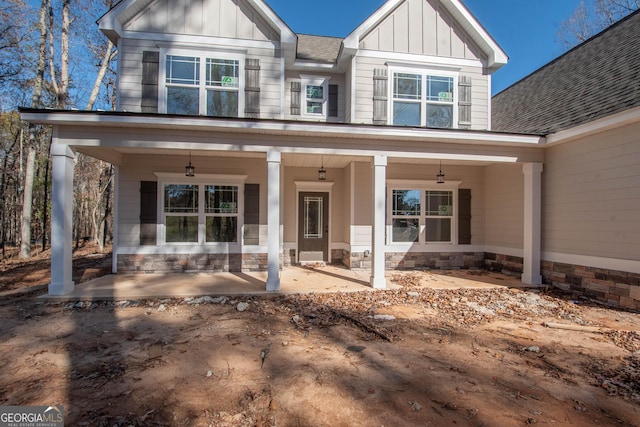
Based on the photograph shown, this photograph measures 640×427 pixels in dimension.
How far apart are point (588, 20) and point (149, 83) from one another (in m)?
19.8

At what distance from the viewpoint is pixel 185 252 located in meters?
7.46

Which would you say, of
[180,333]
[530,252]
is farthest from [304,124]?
[530,252]

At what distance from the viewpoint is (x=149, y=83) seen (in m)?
7.00

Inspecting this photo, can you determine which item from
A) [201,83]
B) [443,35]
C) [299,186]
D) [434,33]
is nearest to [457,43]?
[443,35]

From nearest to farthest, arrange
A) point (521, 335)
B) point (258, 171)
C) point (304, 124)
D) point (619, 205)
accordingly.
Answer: point (521, 335)
point (619, 205)
point (304, 124)
point (258, 171)

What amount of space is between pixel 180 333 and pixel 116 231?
4.42m

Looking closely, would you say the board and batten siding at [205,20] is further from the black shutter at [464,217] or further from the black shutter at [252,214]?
the black shutter at [464,217]

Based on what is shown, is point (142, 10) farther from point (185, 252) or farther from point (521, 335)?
point (521, 335)

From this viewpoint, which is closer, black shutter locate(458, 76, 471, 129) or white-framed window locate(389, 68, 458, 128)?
white-framed window locate(389, 68, 458, 128)

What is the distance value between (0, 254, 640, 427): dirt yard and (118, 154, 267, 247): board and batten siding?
223 centimetres

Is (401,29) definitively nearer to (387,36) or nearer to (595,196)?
(387,36)

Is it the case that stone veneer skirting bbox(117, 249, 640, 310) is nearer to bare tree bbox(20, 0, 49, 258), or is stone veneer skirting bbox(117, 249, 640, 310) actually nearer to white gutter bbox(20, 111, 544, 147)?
white gutter bbox(20, 111, 544, 147)

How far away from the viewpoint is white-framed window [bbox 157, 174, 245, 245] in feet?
24.5

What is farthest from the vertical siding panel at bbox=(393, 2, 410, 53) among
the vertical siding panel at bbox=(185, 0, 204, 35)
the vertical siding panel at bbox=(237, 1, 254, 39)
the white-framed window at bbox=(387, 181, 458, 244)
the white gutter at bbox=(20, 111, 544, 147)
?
the vertical siding panel at bbox=(185, 0, 204, 35)
